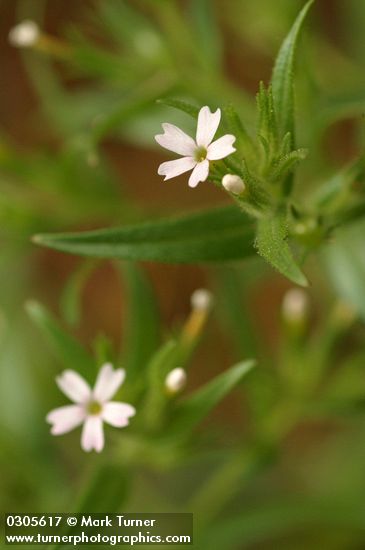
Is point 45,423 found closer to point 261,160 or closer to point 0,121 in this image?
point 261,160

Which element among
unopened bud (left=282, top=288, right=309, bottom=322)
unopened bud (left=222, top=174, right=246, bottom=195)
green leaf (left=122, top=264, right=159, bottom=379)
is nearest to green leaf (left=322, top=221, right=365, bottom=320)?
unopened bud (left=282, top=288, right=309, bottom=322)

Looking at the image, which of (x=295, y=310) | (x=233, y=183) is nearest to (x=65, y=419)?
(x=233, y=183)

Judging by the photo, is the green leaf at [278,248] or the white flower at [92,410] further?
the white flower at [92,410]

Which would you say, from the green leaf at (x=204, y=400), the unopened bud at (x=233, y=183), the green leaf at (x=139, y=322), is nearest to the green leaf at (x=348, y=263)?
the green leaf at (x=204, y=400)

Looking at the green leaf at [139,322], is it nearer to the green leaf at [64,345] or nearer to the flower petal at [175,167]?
the green leaf at [64,345]

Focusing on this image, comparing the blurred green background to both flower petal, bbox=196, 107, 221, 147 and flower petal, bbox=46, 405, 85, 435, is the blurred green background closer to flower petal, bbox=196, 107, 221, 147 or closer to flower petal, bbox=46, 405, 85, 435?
flower petal, bbox=46, 405, 85, 435

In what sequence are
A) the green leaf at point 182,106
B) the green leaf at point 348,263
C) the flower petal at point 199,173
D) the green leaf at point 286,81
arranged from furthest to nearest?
the green leaf at point 348,263
the green leaf at point 286,81
the green leaf at point 182,106
the flower petal at point 199,173
